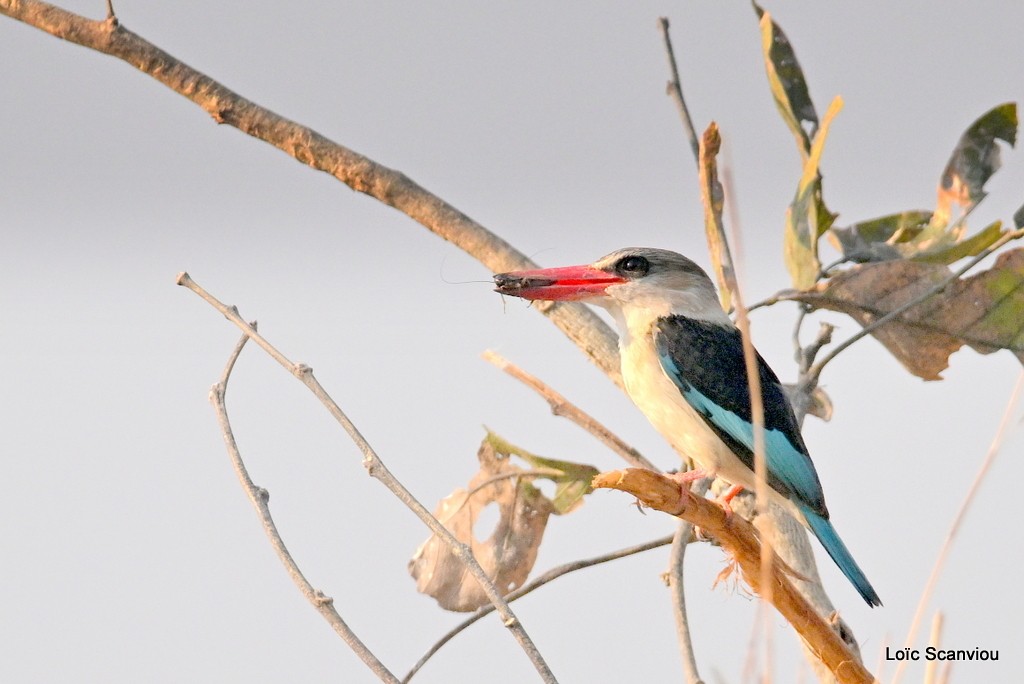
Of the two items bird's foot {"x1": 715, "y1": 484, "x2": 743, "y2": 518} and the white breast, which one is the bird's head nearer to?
the white breast

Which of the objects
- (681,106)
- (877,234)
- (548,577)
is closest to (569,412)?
(548,577)

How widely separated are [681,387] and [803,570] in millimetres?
289

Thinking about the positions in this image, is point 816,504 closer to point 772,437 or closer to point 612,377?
point 772,437

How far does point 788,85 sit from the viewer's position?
1729 millimetres

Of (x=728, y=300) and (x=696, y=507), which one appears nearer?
(x=696, y=507)

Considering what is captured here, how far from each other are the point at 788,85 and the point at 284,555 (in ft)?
3.38

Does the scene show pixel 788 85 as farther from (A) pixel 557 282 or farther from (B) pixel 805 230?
(A) pixel 557 282

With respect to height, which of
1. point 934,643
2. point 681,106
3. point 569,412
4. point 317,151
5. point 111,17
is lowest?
point 934,643

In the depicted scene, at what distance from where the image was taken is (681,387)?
161 cm

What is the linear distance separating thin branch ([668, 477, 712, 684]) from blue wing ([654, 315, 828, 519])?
10 cm

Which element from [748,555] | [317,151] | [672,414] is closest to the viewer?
[748,555]

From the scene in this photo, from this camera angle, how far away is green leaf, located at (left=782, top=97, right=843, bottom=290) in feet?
5.28

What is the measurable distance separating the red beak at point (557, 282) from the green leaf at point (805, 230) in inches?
9.0

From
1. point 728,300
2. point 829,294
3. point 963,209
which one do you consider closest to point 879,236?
point 963,209
